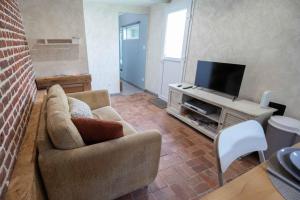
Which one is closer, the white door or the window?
the white door


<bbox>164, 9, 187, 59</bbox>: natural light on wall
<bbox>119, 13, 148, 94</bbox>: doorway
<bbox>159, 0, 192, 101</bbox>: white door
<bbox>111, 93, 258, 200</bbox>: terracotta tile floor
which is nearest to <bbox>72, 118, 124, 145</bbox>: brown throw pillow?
<bbox>111, 93, 258, 200</bbox>: terracotta tile floor

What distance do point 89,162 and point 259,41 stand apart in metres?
2.43

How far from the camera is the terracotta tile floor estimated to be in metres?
1.55

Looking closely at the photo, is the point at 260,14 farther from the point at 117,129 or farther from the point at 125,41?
the point at 125,41

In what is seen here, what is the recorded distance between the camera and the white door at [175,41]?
3.14 metres

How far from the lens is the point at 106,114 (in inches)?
84.1

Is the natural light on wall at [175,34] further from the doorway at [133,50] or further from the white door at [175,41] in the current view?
the doorway at [133,50]

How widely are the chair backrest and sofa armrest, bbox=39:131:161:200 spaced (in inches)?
21.7

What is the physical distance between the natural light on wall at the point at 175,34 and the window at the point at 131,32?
140cm

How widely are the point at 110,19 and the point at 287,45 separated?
3372 millimetres

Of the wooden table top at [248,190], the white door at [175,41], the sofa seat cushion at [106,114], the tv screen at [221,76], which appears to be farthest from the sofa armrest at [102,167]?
the white door at [175,41]

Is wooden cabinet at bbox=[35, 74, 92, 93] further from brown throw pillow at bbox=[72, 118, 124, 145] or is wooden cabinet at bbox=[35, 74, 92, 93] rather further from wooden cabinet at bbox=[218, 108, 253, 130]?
wooden cabinet at bbox=[218, 108, 253, 130]

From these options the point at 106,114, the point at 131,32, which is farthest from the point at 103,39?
the point at 106,114

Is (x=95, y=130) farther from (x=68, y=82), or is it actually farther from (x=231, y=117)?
(x=68, y=82)
